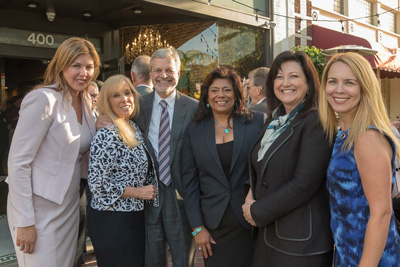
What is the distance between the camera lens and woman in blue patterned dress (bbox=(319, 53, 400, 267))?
1.89 meters

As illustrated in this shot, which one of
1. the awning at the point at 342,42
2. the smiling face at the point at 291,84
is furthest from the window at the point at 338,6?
the smiling face at the point at 291,84

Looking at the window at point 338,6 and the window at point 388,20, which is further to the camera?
the window at point 388,20

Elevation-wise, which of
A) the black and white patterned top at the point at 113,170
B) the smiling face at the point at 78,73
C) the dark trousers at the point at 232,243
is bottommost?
the dark trousers at the point at 232,243

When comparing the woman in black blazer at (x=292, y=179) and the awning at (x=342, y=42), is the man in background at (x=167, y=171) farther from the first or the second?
the awning at (x=342, y=42)

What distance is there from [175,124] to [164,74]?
17.8 inches

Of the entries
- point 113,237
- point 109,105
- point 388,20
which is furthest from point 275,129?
point 388,20

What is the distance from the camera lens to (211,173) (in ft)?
9.59

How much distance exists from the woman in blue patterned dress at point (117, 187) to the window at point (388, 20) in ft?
49.9

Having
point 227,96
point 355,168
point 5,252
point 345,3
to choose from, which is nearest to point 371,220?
point 355,168

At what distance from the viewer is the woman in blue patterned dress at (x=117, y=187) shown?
283 cm

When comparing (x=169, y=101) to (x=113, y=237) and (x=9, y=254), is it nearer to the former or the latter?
(x=113, y=237)

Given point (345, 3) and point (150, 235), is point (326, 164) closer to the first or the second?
point (150, 235)

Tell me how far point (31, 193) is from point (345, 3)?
42.5ft

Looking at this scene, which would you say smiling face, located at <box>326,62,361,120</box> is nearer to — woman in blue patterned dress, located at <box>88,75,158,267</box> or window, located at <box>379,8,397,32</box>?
woman in blue patterned dress, located at <box>88,75,158,267</box>
